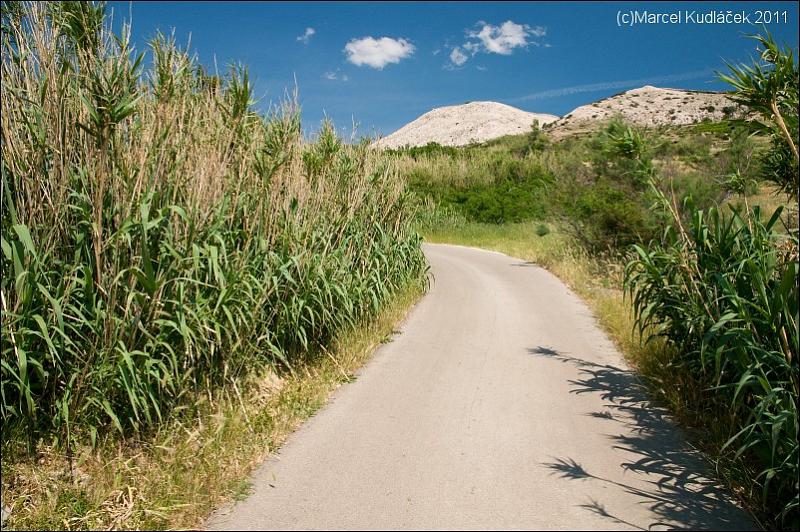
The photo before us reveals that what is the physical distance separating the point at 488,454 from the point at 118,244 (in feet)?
9.92

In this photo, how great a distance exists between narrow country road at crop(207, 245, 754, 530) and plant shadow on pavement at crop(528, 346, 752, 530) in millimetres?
11

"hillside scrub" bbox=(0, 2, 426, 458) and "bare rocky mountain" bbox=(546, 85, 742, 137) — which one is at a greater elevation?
"bare rocky mountain" bbox=(546, 85, 742, 137)

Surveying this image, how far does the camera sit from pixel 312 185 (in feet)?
23.8

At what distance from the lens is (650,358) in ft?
20.0

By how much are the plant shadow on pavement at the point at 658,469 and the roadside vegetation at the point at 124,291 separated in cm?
245

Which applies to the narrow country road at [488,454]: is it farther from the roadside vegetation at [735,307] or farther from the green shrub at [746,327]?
the green shrub at [746,327]

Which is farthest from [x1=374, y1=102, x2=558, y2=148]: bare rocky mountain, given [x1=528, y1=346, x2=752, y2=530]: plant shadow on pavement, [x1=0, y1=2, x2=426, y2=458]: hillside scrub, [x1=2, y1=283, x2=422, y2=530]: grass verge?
[x1=2, y1=283, x2=422, y2=530]: grass verge

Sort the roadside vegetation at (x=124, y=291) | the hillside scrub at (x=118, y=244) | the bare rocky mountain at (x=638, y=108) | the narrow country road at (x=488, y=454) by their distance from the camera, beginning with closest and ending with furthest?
the narrow country road at (x=488, y=454)
the roadside vegetation at (x=124, y=291)
the hillside scrub at (x=118, y=244)
the bare rocky mountain at (x=638, y=108)

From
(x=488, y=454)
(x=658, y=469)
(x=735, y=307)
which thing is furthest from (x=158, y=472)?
(x=735, y=307)

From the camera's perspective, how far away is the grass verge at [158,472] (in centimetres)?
321

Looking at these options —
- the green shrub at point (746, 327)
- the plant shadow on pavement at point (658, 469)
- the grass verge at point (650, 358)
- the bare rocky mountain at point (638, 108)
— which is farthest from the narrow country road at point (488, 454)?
the bare rocky mountain at point (638, 108)

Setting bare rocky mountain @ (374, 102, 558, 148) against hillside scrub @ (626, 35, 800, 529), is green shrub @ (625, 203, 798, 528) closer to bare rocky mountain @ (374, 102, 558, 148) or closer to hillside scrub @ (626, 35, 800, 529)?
hillside scrub @ (626, 35, 800, 529)

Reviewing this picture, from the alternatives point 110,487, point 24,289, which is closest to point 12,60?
point 24,289

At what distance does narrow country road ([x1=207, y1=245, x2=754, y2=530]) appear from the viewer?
3312mm
